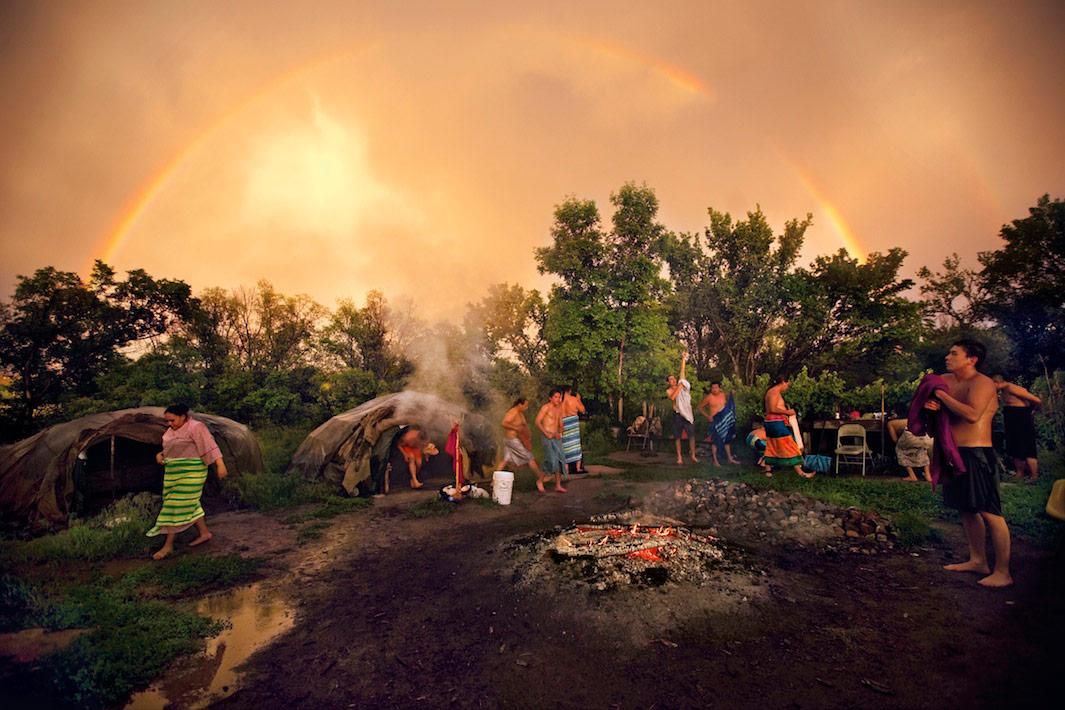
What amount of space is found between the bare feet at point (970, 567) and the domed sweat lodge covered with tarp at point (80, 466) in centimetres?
1211

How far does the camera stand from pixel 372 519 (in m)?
8.05

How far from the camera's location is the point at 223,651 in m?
3.82

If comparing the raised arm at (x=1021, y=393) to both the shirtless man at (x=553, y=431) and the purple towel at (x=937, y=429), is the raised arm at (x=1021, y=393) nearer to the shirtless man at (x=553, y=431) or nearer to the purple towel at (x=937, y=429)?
the purple towel at (x=937, y=429)

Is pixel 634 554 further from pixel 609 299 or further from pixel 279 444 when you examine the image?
pixel 609 299

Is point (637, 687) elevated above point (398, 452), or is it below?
below

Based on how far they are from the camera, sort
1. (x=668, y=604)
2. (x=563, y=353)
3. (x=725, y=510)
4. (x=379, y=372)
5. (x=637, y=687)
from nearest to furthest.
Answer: (x=637, y=687) → (x=668, y=604) → (x=725, y=510) → (x=563, y=353) → (x=379, y=372)

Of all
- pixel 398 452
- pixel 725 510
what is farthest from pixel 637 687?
pixel 398 452

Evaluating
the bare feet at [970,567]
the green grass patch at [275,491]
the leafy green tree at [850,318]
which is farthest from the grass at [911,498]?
the leafy green tree at [850,318]

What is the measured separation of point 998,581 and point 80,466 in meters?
13.3

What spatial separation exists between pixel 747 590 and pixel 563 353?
15.6 m

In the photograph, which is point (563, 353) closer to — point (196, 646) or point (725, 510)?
point (725, 510)

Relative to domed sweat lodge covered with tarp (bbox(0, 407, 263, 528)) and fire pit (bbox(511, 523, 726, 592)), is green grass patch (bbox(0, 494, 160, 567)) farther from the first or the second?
fire pit (bbox(511, 523, 726, 592))

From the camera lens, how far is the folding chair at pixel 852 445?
32.1 ft

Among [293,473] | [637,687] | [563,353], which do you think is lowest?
[637,687]
